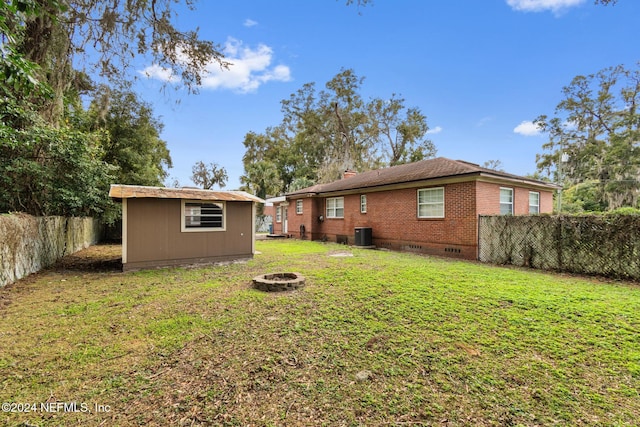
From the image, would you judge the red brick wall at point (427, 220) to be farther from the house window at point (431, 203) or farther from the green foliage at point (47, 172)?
the green foliage at point (47, 172)

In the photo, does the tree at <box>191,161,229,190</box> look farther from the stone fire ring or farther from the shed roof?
the stone fire ring

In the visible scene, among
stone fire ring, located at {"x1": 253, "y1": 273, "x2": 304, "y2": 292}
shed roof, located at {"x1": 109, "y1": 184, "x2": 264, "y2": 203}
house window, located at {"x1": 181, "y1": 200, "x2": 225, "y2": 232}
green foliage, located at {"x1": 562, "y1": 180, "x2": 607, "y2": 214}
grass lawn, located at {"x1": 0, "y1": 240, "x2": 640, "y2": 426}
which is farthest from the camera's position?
green foliage, located at {"x1": 562, "y1": 180, "x2": 607, "y2": 214}

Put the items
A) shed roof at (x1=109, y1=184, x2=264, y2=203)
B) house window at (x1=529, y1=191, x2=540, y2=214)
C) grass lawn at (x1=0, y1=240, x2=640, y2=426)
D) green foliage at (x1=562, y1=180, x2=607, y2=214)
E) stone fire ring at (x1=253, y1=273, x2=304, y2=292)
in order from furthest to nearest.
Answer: green foliage at (x1=562, y1=180, x2=607, y2=214) < house window at (x1=529, y1=191, x2=540, y2=214) < shed roof at (x1=109, y1=184, x2=264, y2=203) < stone fire ring at (x1=253, y1=273, x2=304, y2=292) < grass lawn at (x1=0, y1=240, x2=640, y2=426)

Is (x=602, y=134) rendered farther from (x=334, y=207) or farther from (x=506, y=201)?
(x=334, y=207)

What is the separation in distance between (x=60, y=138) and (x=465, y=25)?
15.3 metres

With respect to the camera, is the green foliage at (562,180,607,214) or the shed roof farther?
the green foliage at (562,180,607,214)

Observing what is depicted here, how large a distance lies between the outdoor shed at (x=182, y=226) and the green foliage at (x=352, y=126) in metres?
21.8

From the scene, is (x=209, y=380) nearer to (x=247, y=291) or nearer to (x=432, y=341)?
(x=432, y=341)

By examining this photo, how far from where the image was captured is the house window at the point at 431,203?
36.6 feet

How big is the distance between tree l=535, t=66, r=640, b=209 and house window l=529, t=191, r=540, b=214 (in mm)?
10785

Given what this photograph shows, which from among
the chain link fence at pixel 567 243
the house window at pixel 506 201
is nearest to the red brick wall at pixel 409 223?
the chain link fence at pixel 567 243

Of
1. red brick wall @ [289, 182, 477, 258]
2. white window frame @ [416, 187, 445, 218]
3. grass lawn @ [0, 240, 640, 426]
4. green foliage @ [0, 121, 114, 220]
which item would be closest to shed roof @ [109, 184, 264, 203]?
green foliage @ [0, 121, 114, 220]

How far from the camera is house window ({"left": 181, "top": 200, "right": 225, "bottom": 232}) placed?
9.12 m

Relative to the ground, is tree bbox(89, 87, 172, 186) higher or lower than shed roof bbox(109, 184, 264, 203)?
higher
